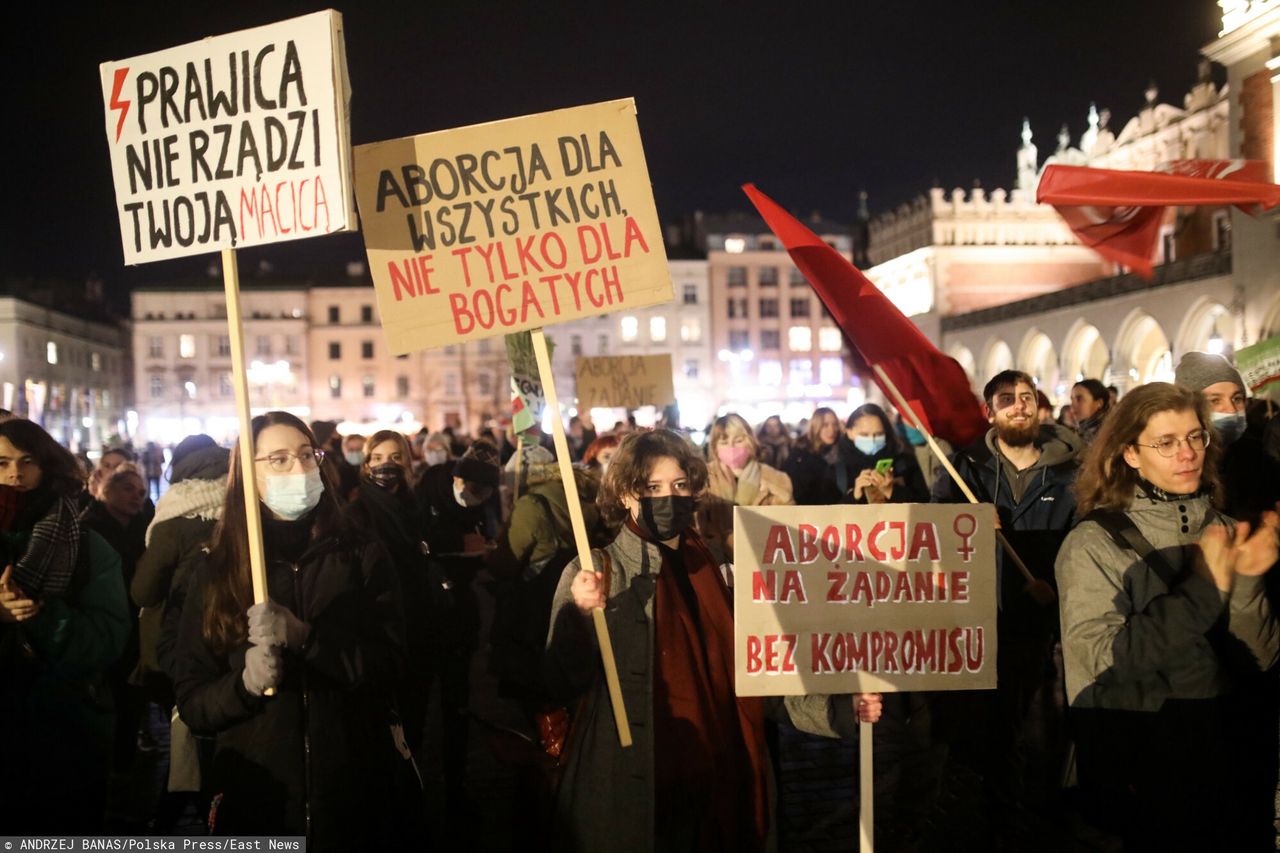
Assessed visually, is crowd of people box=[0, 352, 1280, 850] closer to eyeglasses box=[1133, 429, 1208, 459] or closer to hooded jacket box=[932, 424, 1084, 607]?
eyeglasses box=[1133, 429, 1208, 459]

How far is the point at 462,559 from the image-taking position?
6961mm

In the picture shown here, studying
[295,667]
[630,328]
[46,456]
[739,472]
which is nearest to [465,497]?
[739,472]

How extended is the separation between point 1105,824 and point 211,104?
12.5 ft

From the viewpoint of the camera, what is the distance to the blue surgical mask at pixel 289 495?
131 inches

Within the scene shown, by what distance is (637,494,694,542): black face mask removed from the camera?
3.17 m

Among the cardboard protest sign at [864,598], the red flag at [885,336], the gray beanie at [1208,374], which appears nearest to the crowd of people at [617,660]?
the cardboard protest sign at [864,598]

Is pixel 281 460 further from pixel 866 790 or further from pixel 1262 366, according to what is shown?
pixel 1262 366

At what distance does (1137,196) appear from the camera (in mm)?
5930

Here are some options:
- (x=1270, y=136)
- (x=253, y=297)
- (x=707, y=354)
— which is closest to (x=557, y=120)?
(x=1270, y=136)

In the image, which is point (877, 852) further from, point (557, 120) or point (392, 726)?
point (557, 120)

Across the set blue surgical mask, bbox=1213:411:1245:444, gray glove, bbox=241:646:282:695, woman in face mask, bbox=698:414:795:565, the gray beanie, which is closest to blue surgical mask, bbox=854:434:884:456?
woman in face mask, bbox=698:414:795:565

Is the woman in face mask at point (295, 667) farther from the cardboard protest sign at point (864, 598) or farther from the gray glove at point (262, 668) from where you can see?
the cardboard protest sign at point (864, 598)

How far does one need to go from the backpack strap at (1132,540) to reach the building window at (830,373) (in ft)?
230

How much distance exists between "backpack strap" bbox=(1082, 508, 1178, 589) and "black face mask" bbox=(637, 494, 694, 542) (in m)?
1.30
